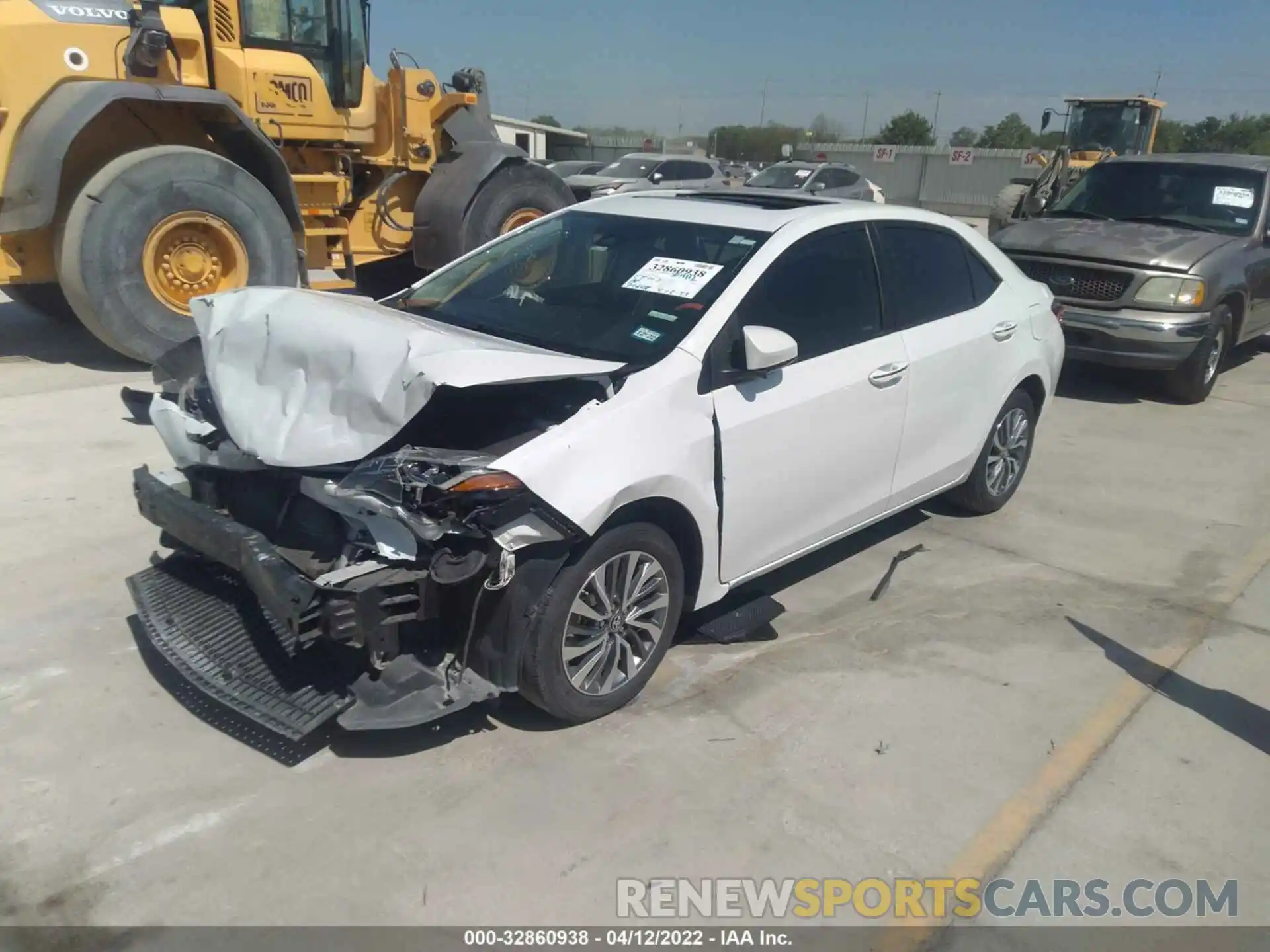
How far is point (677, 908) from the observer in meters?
2.78

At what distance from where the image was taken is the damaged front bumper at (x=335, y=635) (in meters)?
2.97

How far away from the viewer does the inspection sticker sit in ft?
12.9

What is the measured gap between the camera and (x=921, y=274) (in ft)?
15.9

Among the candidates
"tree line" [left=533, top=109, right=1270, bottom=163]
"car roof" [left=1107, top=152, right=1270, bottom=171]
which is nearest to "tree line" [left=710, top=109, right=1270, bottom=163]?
"tree line" [left=533, top=109, right=1270, bottom=163]

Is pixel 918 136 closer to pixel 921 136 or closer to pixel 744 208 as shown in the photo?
pixel 921 136

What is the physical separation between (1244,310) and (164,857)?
9510 mm

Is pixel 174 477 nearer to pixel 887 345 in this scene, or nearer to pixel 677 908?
pixel 677 908

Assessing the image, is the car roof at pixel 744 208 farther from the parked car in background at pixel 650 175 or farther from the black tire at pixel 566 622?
the parked car in background at pixel 650 175

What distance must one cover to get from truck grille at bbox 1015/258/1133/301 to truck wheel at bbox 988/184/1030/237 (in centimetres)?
481

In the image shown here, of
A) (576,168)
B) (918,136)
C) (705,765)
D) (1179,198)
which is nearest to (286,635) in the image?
(705,765)

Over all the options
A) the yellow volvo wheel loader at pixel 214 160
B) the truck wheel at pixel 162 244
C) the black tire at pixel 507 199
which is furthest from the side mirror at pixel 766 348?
the black tire at pixel 507 199

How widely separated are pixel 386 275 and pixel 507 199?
72.4 inches

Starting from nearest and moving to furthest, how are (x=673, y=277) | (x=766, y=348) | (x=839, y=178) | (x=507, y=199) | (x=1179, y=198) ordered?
(x=766, y=348) < (x=673, y=277) < (x=1179, y=198) < (x=507, y=199) < (x=839, y=178)

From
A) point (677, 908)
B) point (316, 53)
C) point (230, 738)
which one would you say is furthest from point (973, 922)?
point (316, 53)
